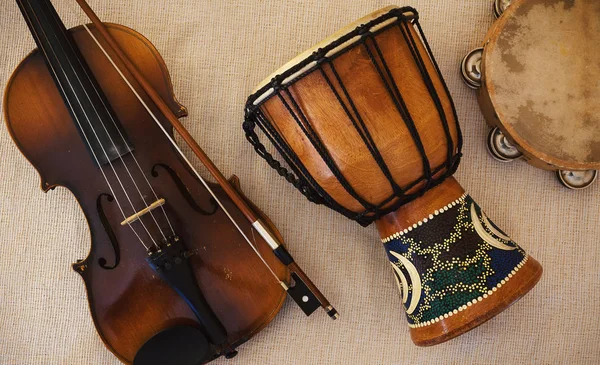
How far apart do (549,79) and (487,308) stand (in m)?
0.59

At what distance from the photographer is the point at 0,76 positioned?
4.60ft

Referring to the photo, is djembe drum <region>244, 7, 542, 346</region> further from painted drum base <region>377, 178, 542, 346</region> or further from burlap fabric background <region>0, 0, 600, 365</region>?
burlap fabric background <region>0, 0, 600, 365</region>

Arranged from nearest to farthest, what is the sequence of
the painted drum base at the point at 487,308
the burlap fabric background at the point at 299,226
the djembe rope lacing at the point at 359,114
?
the djembe rope lacing at the point at 359,114, the painted drum base at the point at 487,308, the burlap fabric background at the point at 299,226

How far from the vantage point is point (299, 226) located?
4.59 ft

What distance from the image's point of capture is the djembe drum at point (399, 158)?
100cm

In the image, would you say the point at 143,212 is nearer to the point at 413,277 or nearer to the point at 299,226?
the point at 299,226

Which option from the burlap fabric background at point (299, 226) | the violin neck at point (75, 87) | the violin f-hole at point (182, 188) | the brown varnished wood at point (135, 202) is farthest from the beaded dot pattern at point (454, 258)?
the violin neck at point (75, 87)

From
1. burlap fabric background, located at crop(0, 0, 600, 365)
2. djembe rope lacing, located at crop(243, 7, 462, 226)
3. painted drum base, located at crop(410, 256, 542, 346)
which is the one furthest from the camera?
burlap fabric background, located at crop(0, 0, 600, 365)

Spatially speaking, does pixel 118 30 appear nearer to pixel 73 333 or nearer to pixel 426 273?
pixel 73 333

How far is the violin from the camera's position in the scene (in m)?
1.16

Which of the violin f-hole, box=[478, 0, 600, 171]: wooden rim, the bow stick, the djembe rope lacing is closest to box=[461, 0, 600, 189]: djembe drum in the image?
box=[478, 0, 600, 171]: wooden rim

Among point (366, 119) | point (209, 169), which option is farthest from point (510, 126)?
point (209, 169)

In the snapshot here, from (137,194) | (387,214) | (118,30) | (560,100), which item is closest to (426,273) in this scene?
(387,214)

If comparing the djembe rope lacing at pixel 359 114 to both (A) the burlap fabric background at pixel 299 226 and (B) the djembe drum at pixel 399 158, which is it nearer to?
(B) the djembe drum at pixel 399 158
